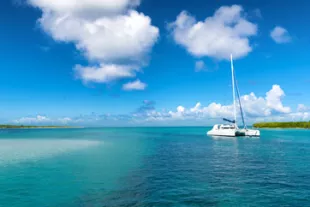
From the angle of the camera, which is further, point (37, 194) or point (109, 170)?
point (109, 170)

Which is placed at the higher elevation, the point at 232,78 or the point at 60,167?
the point at 232,78

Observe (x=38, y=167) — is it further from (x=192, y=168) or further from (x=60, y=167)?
(x=192, y=168)

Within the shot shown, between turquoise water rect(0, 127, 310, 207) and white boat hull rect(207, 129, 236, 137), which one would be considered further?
white boat hull rect(207, 129, 236, 137)

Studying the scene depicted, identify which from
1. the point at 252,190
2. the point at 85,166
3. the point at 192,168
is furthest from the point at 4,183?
the point at 252,190

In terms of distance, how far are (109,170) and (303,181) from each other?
21514 millimetres

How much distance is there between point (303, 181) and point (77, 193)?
2188 cm

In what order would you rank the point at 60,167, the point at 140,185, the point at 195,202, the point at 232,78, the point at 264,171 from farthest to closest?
the point at 232,78, the point at 60,167, the point at 264,171, the point at 140,185, the point at 195,202

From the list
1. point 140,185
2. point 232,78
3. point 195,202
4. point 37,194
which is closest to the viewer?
point 195,202

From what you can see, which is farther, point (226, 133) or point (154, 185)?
point (226, 133)

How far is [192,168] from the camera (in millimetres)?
32531

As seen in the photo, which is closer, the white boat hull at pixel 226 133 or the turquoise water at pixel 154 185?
the turquoise water at pixel 154 185

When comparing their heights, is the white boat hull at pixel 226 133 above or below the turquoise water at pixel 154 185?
above

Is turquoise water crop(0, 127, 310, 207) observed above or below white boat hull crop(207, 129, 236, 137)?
below

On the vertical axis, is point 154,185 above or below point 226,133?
below
